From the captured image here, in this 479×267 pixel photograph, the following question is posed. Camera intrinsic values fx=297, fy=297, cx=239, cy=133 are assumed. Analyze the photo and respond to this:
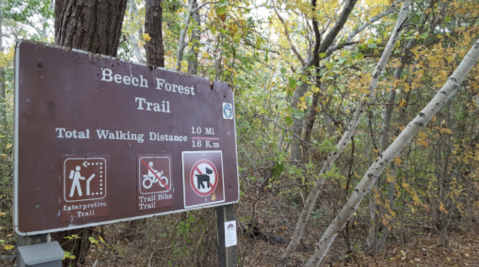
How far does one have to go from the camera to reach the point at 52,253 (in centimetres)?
134

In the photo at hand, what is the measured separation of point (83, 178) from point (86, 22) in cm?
165

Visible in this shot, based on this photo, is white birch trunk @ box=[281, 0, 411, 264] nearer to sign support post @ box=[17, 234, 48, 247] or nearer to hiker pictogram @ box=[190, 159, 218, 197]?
hiker pictogram @ box=[190, 159, 218, 197]

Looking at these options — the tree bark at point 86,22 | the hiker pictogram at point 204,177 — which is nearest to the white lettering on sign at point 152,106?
the hiker pictogram at point 204,177

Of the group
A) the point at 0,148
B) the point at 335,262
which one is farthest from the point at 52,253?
the point at 335,262

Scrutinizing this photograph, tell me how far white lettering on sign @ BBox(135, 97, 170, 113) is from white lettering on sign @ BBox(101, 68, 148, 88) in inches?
3.8

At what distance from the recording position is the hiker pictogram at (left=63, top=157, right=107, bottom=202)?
4.75 feet

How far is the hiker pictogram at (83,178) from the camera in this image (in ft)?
4.75

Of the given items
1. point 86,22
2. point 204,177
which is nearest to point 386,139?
point 204,177

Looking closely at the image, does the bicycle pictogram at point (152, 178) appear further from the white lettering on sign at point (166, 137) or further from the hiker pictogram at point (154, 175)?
the white lettering on sign at point (166, 137)

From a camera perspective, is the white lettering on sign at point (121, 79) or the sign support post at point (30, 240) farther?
the white lettering on sign at point (121, 79)

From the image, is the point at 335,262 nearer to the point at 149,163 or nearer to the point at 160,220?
the point at 160,220

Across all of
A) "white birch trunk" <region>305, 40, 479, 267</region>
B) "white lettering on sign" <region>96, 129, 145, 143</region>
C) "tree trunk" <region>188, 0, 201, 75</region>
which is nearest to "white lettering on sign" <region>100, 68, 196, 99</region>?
"white lettering on sign" <region>96, 129, 145, 143</region>

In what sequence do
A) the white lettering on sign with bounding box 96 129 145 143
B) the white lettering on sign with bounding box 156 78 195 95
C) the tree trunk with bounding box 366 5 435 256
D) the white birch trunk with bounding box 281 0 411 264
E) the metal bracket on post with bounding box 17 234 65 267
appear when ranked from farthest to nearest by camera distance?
1. the tree trunk with bounding box 366 5 435 256
2. the white birch trunk with bounding box 281 0 411 264
3. the white lettering on sign with bounding box 156 78 195 95
4. the white lettering on sign with bounding box 96 129 145 143
5. the metal bracket on post with bounding box 17 234 65 267

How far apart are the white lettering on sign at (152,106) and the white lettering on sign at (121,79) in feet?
0.31
